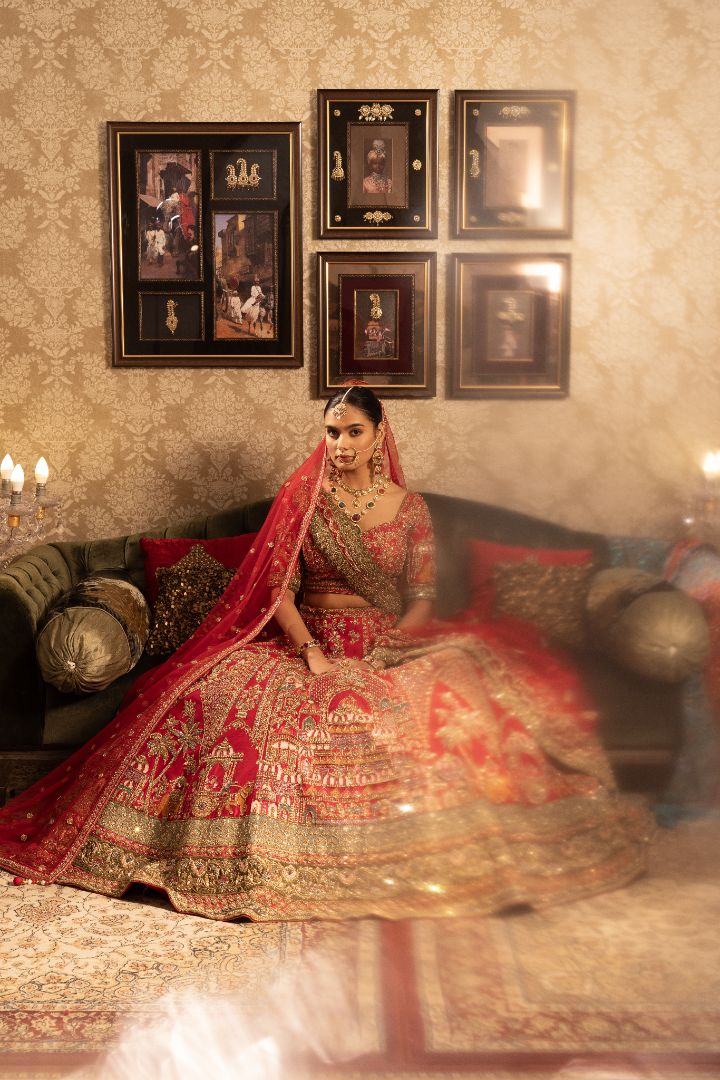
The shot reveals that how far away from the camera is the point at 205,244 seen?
3.43 metres

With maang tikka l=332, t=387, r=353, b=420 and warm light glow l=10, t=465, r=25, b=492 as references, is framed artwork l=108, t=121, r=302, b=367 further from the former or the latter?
maang tikka l=332, t=387, r=353, b=420

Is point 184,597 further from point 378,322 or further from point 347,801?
point 378,322

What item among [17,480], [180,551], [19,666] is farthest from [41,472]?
[19,666]

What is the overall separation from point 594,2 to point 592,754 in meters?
2.32

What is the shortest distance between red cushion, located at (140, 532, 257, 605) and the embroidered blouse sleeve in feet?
2.15

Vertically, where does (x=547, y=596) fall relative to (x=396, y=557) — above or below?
below

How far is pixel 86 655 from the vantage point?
270 cm

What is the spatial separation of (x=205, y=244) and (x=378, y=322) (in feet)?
2.18

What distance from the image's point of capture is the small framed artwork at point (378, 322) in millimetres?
3424

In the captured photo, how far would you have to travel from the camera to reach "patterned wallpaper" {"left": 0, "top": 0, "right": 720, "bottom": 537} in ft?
10.1

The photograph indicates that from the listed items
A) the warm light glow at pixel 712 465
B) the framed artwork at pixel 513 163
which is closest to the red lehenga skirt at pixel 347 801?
the warm light glow at pixel 712 465

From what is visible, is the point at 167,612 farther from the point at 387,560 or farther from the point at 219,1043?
the point at 219,1043

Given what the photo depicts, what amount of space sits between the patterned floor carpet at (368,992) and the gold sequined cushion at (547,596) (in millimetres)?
771

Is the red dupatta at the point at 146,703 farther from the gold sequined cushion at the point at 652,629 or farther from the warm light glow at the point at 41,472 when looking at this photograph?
the warm light glow at the point at 41,472
